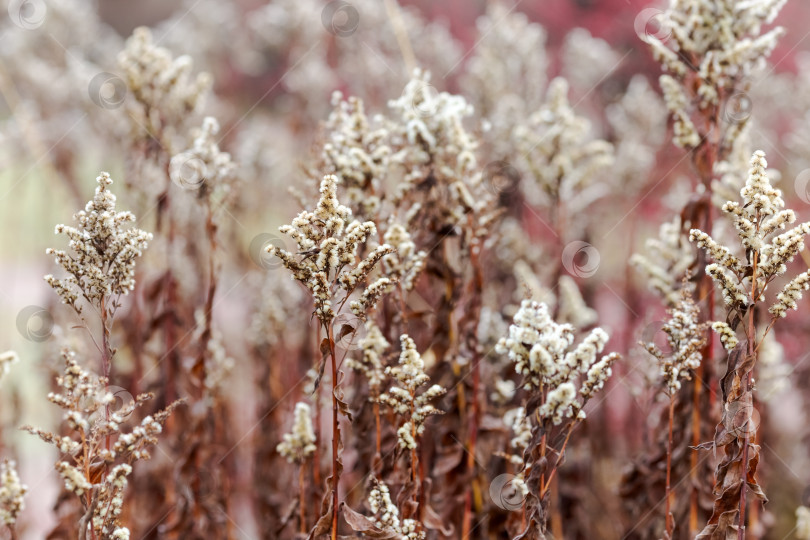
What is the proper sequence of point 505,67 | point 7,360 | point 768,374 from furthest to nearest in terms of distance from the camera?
point 505,67 → point 768,374 → point 7,360

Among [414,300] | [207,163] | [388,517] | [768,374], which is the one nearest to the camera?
[388,517]

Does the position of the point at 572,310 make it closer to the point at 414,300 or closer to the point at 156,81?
the point at 414,300

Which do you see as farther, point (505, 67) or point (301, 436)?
point (505, 67)

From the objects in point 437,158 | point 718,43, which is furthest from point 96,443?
point 718,43

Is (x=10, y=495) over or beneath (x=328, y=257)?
beneath

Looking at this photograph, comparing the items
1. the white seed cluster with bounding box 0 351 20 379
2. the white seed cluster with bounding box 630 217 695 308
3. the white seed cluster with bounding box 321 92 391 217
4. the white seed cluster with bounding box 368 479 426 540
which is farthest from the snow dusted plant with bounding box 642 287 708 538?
the white seed cluster with bounding box 0 351 20 379

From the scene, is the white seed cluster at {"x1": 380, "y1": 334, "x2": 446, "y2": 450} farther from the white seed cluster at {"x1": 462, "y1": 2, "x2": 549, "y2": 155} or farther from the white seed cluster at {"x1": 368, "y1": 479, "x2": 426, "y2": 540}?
the white seed cluster at {"x1": 462, "y1": 2, "x2": 549, "y2": 155}

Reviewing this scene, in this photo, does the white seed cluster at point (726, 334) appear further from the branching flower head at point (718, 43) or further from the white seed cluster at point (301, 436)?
the white seed cluster at point (301, 436)
